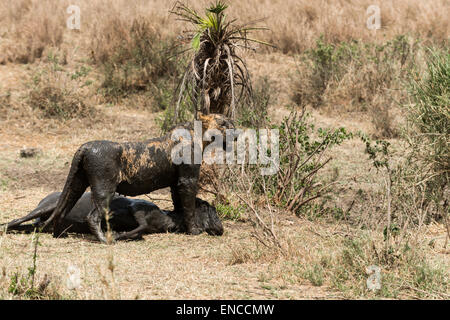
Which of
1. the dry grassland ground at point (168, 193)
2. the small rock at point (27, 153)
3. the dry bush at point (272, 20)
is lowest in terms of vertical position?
the small rock at point (27, 153)

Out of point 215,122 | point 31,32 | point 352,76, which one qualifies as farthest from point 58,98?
point 215,122

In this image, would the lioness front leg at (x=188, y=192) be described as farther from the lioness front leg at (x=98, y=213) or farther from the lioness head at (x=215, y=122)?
the lioness front leg at (x=98, y=213)

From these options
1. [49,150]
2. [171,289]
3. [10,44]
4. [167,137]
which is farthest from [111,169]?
[10,44]

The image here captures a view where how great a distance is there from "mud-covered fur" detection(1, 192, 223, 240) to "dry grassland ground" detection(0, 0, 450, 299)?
0.14m

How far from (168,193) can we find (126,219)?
216cm

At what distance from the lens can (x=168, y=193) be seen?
8391 millimetres

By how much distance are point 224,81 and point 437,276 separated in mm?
3946

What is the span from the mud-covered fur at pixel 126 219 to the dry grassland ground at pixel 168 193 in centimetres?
14

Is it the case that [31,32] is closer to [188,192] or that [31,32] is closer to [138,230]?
[188,192]

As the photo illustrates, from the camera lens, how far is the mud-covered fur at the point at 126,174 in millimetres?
5832

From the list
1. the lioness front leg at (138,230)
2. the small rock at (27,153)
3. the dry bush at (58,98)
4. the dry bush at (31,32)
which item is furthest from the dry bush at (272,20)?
the lioness front leg at (138,230)

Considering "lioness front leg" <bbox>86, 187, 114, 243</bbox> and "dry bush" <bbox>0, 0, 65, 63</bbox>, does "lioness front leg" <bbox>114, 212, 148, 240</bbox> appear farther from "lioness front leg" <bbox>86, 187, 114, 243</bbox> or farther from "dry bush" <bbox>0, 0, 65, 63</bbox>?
"dry bush" <bbox>0, 0, 65, 63</bbox>
